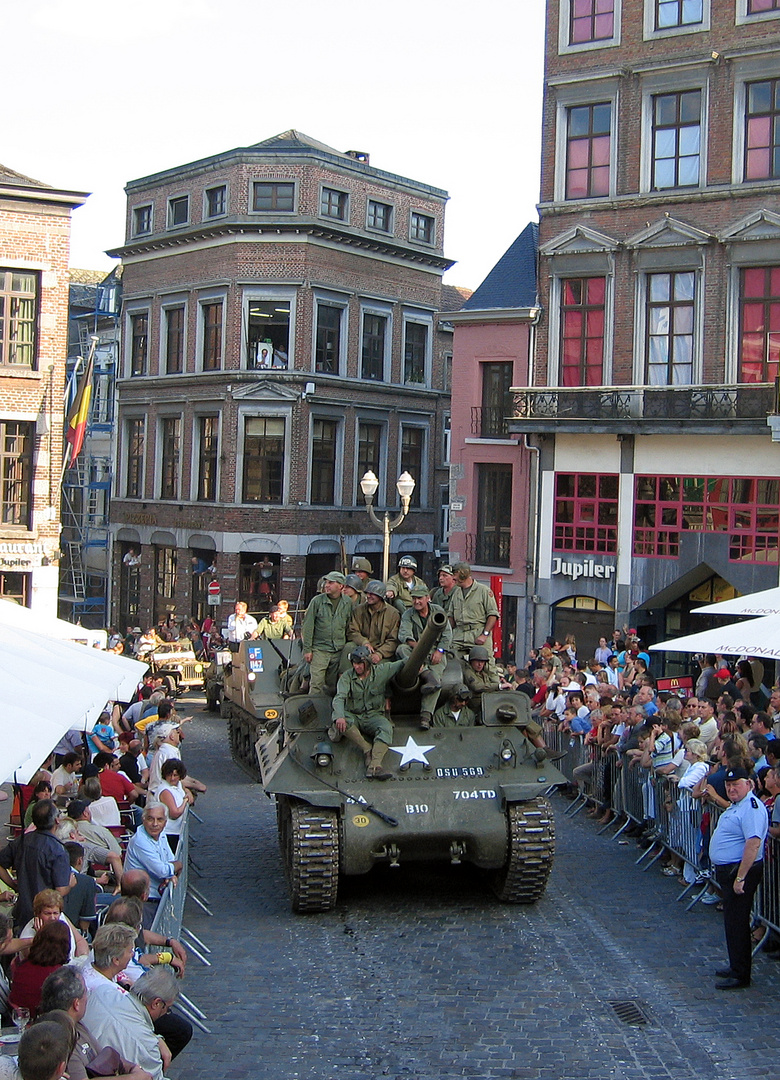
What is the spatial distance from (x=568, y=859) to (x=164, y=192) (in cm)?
3163

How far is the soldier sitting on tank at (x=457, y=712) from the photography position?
1241 centimetres

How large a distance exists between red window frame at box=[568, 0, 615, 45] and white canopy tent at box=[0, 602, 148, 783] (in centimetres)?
2094

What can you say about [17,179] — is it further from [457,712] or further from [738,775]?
[738,775]

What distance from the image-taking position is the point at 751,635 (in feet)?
41.7

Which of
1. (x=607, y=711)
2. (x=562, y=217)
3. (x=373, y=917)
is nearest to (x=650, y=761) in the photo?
(x=607, y=711)

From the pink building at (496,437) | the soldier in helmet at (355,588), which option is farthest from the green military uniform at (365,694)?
the pink building at (496,437)

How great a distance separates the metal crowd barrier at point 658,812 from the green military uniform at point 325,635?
3.70 metres

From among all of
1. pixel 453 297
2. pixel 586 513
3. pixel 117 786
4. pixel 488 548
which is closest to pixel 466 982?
pixel 117 786

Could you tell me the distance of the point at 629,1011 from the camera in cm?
905

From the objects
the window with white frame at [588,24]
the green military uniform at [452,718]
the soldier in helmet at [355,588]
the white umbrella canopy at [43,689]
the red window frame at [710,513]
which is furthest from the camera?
the window with white frame at [588,24]

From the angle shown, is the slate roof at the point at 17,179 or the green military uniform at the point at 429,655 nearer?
the green military uniform at the point at 429,655

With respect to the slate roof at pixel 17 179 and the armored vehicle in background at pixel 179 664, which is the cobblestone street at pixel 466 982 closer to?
the armored vehicle in background at pixel 179 664

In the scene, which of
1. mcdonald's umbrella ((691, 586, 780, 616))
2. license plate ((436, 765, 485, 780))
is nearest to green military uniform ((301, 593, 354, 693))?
license plate ((436, 765, 485, 780))

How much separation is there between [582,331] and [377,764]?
1893 cm
